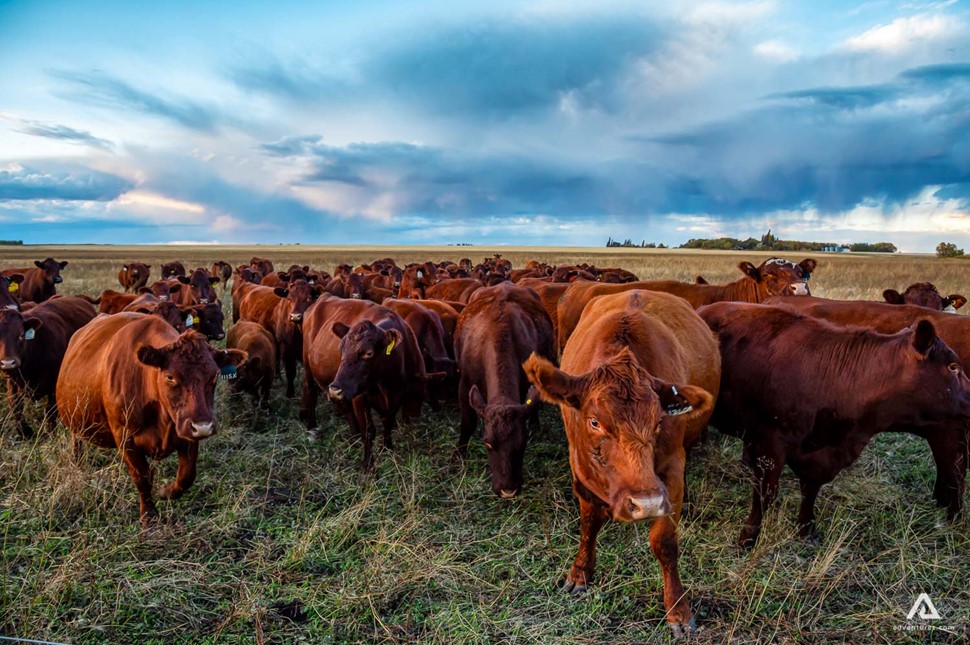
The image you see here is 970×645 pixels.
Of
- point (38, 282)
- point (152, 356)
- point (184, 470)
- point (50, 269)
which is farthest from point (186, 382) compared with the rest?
point (50, 269)

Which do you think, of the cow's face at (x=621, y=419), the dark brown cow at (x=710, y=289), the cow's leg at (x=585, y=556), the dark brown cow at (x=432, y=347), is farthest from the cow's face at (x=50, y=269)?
the cow's face at (x=621, y=419)

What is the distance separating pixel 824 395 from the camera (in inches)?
201

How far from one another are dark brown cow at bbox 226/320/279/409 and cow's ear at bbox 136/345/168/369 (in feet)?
11.6

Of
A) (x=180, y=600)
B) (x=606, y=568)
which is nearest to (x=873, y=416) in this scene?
(x=606, y=568)

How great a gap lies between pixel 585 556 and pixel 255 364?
6.26 metres

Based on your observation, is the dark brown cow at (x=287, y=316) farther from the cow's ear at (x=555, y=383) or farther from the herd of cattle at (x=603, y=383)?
the cow's ear at (x=555, y=383)

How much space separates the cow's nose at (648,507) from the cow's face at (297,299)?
8197 mm

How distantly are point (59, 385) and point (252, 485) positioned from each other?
2.58 meters

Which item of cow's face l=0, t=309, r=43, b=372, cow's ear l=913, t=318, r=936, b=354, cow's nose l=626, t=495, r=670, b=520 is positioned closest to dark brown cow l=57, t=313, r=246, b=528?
cow's face l=0, t=309, r=43, b=372

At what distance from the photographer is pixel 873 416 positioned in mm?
5000

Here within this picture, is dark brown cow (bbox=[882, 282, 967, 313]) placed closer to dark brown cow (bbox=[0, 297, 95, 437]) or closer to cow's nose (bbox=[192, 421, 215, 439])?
cow's nose (bbox=[192, 421, 215, 439])

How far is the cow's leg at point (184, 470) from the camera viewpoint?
5.36 m

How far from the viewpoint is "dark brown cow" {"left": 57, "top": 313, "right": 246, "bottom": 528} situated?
16.1 ft

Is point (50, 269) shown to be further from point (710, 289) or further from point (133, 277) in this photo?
point (710, 289)
